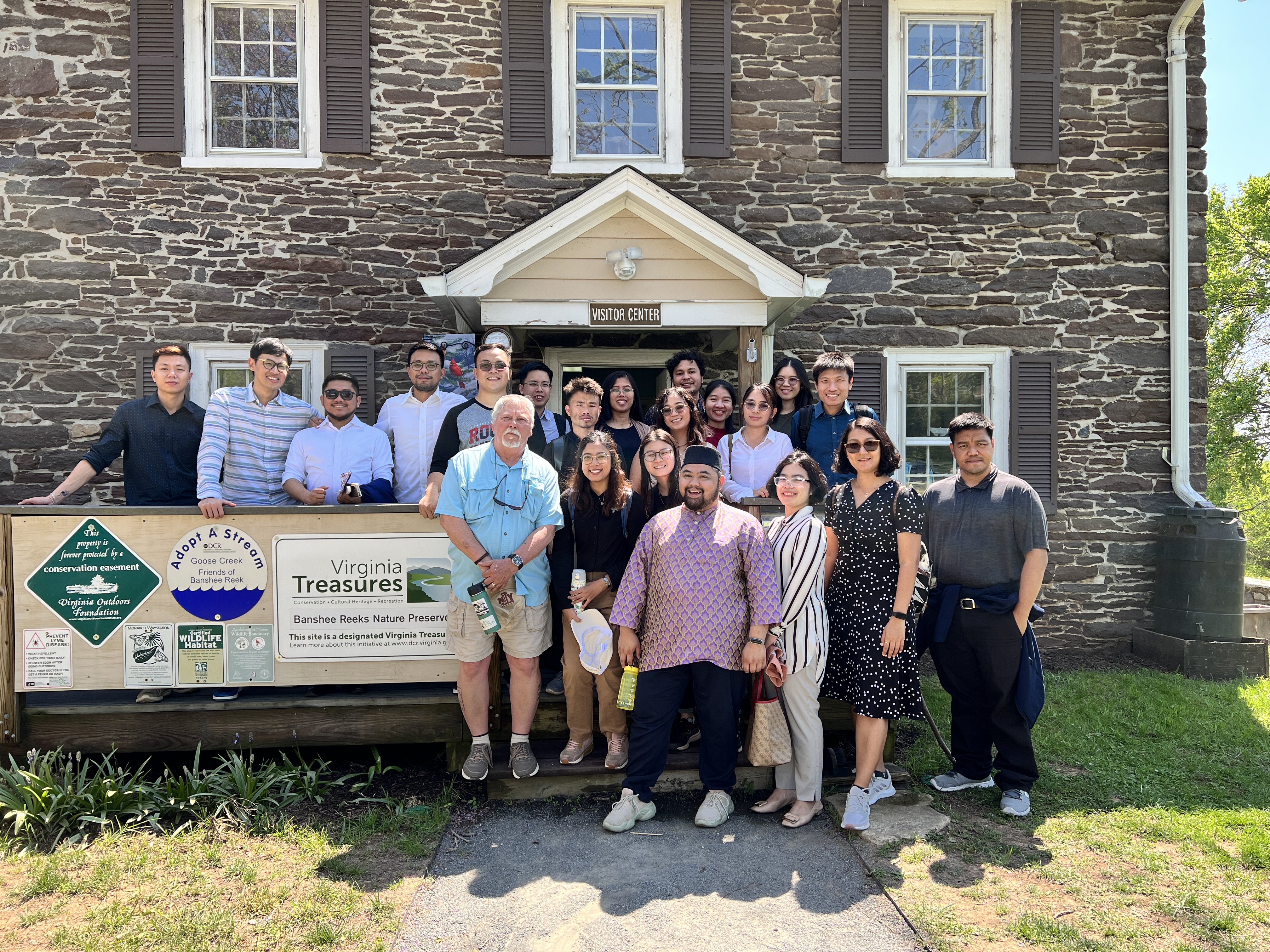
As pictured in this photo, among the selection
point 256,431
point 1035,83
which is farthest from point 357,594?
point 1035,83

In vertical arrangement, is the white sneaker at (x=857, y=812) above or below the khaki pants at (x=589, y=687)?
below

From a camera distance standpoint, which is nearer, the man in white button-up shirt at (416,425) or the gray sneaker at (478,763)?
the gray sneaker at (478,763)

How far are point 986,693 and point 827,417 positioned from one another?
1.91 metres

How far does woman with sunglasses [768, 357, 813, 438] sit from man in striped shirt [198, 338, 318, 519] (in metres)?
2.99

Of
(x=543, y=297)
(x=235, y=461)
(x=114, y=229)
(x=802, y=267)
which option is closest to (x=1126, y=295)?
(x=802, y=267)

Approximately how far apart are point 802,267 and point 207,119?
566cm

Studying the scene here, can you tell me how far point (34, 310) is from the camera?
23.2 ft

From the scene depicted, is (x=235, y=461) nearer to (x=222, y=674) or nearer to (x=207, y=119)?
(x=222, y=674)

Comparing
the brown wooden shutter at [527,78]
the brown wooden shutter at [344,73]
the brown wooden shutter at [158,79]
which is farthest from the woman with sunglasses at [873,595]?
the brown wooden shutter at [158,79]

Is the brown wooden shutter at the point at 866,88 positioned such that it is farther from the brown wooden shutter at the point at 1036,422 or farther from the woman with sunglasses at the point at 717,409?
the woman with sunglasses at the point at 717,409

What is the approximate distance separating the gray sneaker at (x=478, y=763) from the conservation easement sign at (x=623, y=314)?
3377mm

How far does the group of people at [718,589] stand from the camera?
12.3 feet

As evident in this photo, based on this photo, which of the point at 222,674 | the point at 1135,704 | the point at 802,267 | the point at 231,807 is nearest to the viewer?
the point at 231,807

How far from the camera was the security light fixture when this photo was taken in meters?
6.13
